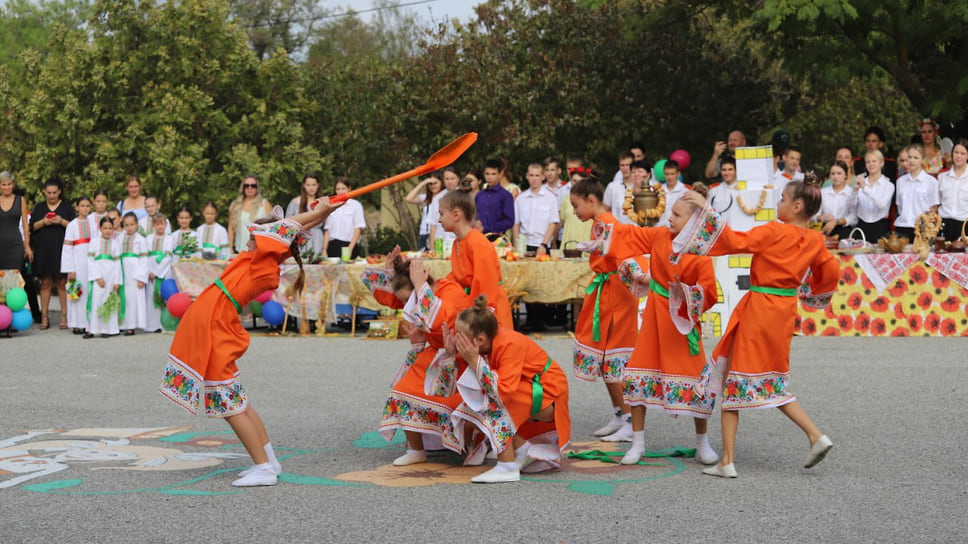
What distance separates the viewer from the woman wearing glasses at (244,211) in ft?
44.8

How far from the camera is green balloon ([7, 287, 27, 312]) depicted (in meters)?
13.3

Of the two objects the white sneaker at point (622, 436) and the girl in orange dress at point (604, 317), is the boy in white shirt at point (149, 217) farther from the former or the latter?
the white sneaker at point (622, 436)

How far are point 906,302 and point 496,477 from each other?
24.7 ft

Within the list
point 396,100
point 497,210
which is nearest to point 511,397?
point 497,210

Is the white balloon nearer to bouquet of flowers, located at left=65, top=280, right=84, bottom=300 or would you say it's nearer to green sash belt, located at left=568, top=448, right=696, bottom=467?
green sash belt, located at left=568, top=448, right=696, bottom=467

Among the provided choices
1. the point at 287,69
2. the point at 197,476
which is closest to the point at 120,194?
the point at 287,69

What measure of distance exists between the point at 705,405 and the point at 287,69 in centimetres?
1815

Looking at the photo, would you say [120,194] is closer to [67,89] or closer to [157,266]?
[67,89]

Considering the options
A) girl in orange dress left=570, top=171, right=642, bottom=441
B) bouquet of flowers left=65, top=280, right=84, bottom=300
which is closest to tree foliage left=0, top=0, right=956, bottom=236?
bouquet of flowers left=65, top=280, right=84, bottom=300

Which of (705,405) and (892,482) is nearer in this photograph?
(892,482)

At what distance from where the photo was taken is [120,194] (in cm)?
2208

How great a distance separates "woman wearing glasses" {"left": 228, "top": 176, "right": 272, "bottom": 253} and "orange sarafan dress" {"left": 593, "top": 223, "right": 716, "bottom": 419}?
787 centimetres

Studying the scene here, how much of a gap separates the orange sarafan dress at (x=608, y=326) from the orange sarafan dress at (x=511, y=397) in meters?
0.88

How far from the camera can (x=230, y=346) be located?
5.82 metres
